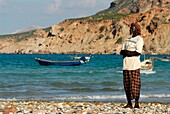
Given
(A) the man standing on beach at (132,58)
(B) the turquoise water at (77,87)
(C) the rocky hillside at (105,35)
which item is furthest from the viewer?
(C) the rocky hillside at (105,35)

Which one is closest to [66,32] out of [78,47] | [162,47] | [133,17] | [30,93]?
[78,47]

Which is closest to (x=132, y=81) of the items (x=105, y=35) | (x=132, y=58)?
(x=132, y=58)

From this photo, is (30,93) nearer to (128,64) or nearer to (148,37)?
(128,64)

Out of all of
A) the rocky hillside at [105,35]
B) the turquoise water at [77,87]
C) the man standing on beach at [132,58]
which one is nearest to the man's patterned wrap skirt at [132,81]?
the man standing on beach at [132,58]

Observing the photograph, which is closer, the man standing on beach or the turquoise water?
the man standing on beach

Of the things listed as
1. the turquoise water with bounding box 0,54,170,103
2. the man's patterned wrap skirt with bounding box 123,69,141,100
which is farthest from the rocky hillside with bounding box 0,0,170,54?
the man's patterned wrap skirt with bounding box 123,69,141,100

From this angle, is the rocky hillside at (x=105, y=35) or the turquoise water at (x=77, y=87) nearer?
the turquoise water at (x=77, y=87)

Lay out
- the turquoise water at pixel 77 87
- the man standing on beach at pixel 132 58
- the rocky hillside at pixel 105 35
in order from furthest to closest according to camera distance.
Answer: the rocky hillside at pixel 105 35, the turquoise water at pixel 77 87, the man standing on beach at pixel 132 58

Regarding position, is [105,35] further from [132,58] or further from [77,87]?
[132,58]

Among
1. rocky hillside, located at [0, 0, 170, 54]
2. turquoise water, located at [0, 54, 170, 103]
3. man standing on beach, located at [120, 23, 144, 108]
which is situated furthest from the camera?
rocky hillside, located at [0, 0, 170, 54]

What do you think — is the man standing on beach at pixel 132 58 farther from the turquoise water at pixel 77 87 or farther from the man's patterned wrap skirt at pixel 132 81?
the turquoise water at pixel 77 87

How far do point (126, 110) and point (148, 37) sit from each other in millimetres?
146537

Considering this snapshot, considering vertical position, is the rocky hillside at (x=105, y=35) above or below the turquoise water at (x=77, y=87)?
above

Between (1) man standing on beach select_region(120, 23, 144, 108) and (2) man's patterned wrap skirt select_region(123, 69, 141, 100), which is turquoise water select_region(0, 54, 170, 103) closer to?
(2) man's patterned wrap skirt select_region(123, 69, 141, 100)
